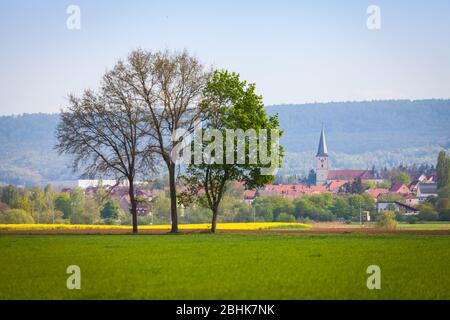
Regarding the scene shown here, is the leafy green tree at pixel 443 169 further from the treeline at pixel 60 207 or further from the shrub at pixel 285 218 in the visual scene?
the treeline at pixel 60 207

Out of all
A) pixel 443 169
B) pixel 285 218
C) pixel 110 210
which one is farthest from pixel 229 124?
pixel 443 169

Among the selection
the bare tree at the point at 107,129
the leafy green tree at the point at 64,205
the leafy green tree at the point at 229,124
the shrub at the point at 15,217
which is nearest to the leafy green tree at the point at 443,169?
the leafy green tree at the point at 64,205

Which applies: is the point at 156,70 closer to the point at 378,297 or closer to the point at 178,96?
the point at 178,96

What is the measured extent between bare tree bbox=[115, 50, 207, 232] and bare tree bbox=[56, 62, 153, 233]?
25.6 inches

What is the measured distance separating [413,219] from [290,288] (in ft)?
362

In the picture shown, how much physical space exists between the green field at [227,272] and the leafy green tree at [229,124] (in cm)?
2202

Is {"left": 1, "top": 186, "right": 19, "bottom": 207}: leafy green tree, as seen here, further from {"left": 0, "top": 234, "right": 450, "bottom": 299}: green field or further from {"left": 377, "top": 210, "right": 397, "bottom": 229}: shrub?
{"left": 0, "top": 234, "right": 450, "bottom": 299}: green field

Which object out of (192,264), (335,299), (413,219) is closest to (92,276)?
(192,264)

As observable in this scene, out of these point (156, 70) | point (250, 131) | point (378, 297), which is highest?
point (156, 70)

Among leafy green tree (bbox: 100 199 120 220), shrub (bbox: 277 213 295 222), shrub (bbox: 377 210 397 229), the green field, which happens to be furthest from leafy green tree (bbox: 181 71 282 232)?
leafy green tree (bbox: 100 199 120 220)

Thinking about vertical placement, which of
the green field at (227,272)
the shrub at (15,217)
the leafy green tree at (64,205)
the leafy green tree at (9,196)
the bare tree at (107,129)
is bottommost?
the green field at (227,272)

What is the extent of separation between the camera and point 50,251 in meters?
41.0

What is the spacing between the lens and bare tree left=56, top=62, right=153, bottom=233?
65.6 m

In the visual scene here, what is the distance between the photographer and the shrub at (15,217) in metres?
115
